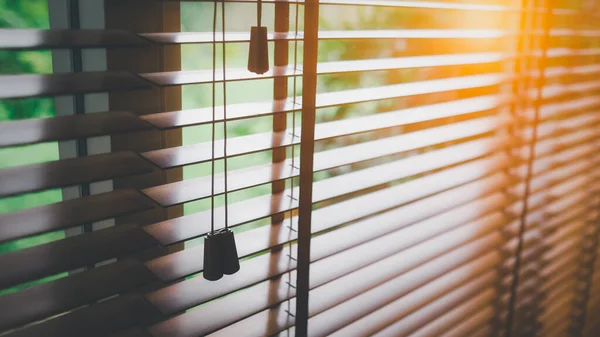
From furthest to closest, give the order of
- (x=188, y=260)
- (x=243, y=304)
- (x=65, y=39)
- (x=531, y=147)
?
(x=531, y=147) → (x=243, y=304) → (x=188, y=260) → (x=65, y=39)

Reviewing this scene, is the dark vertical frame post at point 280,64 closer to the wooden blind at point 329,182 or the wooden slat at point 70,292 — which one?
the wooden blind at point 329,182

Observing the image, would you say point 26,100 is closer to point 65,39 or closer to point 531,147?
point 65,39

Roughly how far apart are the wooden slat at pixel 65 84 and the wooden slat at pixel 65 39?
48 millimetres

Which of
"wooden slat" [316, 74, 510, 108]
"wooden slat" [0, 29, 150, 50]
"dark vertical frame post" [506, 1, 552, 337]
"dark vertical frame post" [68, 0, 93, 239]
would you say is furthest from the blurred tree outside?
"dark vertical frame post" [506, 1, 552, 337]

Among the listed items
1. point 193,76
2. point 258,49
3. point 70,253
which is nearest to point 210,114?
point 193,76

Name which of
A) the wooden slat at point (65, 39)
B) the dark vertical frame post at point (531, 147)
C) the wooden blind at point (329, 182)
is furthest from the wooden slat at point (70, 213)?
the dark vertical frame post at point (531, 147)

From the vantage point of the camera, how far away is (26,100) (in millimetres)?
1008

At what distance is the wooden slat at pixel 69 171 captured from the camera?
2.42 ft

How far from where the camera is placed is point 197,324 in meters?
1.01

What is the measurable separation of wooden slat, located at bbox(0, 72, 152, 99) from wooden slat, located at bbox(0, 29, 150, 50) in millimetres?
48

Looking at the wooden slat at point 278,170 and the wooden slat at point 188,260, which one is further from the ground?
the wooden slat at point 278,170

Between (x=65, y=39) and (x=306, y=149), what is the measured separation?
1.35 ft

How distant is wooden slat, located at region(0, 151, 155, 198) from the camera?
0.74 metres

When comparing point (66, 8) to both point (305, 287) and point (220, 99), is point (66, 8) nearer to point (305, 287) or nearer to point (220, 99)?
point (220, 99)
